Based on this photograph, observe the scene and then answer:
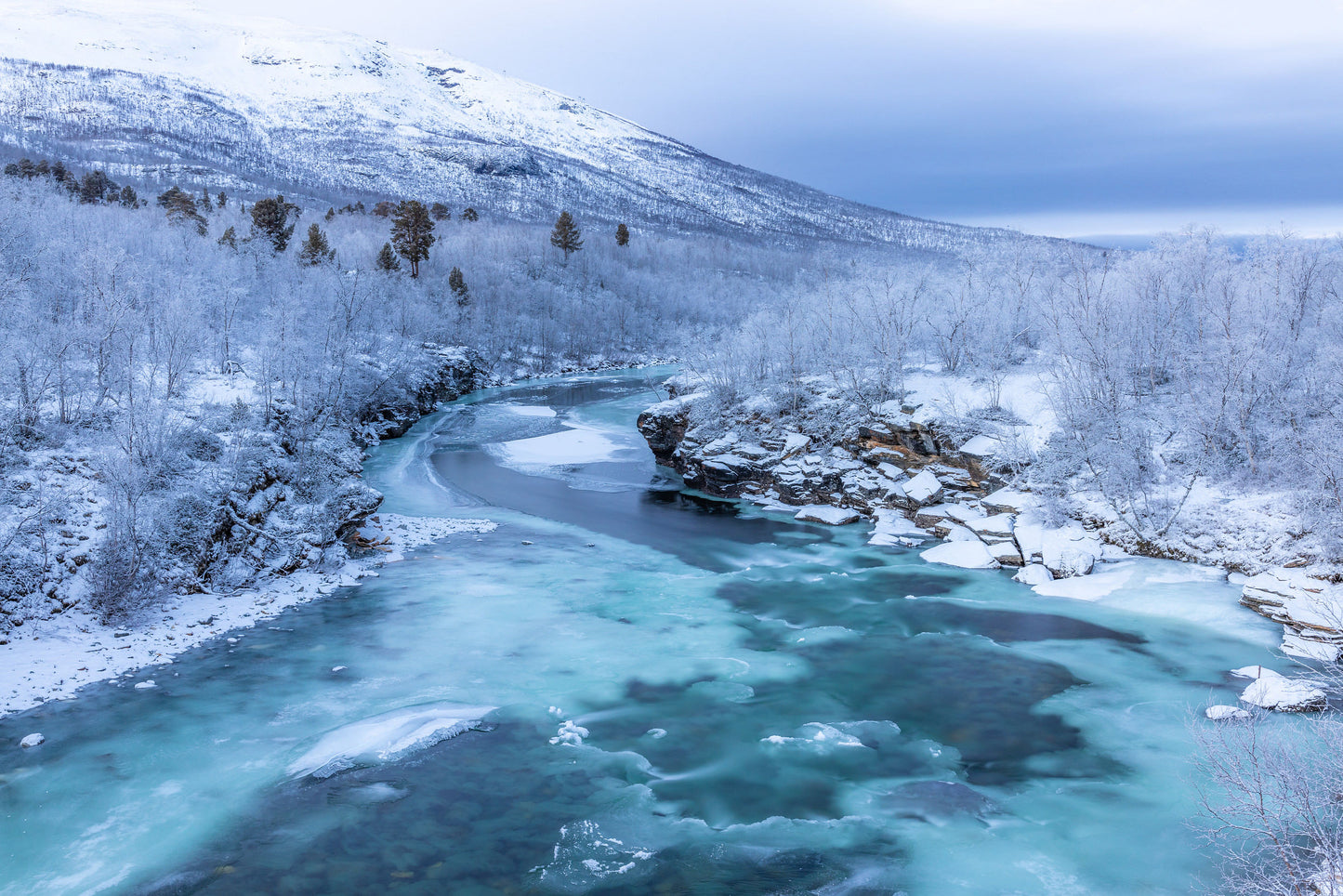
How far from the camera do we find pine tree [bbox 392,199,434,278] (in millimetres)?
78312

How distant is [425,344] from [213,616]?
49276 mm

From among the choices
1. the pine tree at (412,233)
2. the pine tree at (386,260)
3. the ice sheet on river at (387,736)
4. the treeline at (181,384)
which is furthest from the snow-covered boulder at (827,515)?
Result: the pine tree at (412,233)

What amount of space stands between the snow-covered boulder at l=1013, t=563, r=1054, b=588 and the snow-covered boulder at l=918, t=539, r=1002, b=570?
1.24 meters

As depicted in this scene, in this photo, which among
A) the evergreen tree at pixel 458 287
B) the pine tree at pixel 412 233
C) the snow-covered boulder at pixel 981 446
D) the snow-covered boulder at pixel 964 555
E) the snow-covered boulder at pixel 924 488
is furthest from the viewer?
the evergreen tree at pixel 458 287

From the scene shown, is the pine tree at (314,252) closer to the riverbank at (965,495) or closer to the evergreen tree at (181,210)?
the evergreen tree at (181,210)

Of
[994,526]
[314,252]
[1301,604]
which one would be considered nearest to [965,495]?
[994,526]

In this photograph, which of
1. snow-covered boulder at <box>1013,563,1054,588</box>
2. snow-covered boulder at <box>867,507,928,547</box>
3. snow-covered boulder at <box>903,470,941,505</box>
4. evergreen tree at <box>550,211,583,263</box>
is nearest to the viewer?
snow-covered boulder at <box>1013,563,1054,588</box>

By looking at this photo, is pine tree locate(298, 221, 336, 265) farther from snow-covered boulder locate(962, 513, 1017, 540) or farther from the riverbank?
snow-covered boulder locate(962, 513, 1017, 540)

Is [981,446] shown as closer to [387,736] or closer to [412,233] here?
[387,736]

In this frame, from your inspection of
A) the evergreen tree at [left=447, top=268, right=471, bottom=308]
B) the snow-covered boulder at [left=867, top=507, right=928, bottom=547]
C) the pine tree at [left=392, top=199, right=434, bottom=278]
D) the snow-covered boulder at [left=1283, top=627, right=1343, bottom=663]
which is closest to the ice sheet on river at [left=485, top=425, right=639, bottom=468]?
the snow-covered boulder at [left=867, top=507, right=928, bottom=547]

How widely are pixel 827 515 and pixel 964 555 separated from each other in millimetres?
6009

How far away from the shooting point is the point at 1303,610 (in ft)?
59.1

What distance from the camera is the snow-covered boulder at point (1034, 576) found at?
2250 cm

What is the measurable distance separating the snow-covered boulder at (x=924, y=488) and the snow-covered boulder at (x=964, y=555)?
295 centimetres
